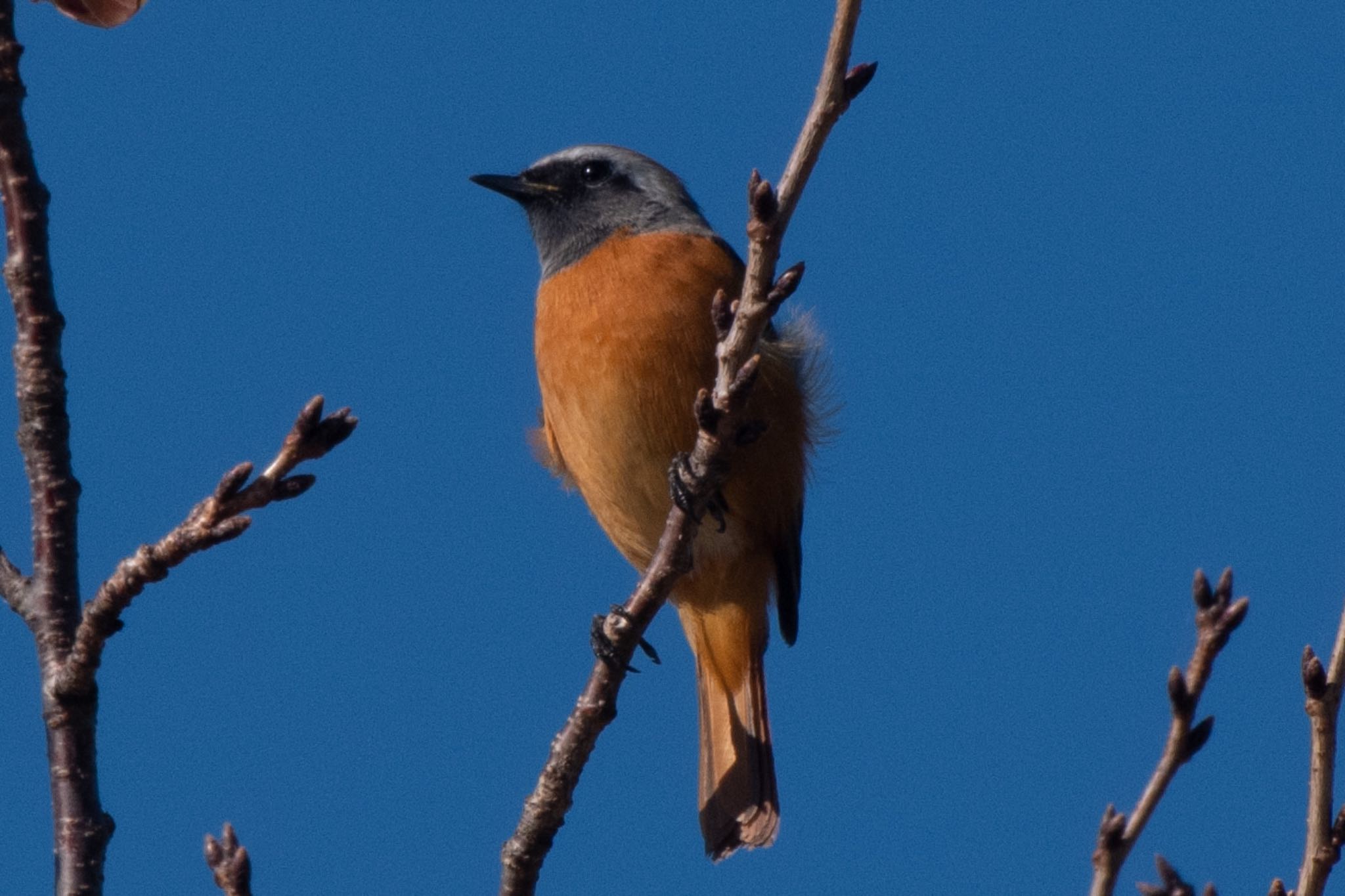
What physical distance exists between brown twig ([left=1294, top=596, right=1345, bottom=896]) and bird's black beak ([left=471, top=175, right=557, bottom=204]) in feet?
18.7

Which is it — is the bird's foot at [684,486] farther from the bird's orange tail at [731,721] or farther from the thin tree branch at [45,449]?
the bird's orange tail at [731,721]

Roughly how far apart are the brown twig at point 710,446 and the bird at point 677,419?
1397 millimetres

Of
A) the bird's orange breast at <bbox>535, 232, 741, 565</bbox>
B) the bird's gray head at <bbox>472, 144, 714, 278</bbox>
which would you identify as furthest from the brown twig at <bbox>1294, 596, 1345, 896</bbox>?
the bird's gray head at <bbox>472, 144, 714, 278</bbox>

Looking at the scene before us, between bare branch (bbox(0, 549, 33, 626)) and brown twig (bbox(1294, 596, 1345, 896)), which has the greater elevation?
bare branch (bbox(0, 549, 33, 626))

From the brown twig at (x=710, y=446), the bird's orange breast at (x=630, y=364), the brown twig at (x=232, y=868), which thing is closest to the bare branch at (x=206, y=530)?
the brown twig at (x=232, y=868)

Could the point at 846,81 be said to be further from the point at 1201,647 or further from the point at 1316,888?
the point at 1316,888

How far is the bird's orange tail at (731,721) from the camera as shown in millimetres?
6922

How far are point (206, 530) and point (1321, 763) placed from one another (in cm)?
203

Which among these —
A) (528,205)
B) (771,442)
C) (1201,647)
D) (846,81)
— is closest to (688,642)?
(771,442)

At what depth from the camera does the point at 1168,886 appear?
3020 millimetres

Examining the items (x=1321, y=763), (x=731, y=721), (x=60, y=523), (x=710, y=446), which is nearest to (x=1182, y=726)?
(x=1321, y=763)

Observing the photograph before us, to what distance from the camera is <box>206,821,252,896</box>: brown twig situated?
3332 mm

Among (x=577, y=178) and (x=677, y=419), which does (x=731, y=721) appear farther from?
(x=577, y=178)

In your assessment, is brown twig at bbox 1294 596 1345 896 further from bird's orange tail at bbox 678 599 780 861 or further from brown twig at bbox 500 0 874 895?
bird's orange tail at bbox 678 599 780 861
